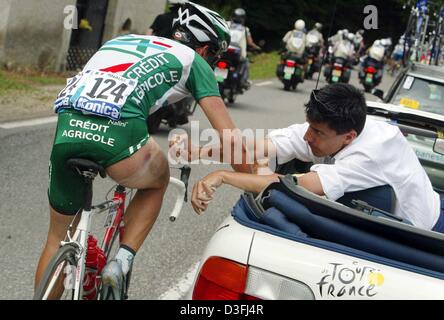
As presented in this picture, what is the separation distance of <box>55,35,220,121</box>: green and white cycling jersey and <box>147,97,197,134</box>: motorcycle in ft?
24.3

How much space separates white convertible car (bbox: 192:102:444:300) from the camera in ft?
9.42

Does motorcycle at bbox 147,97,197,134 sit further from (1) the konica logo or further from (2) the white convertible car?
(2) the white convertible car

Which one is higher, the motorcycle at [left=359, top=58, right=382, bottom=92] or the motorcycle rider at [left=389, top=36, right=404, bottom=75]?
the motorcycle at [left=359, top=58, right=382, bottom=92]

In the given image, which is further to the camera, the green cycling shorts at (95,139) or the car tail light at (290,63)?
the car tail light at (290,63)

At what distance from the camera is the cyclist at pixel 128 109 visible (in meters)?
3.62

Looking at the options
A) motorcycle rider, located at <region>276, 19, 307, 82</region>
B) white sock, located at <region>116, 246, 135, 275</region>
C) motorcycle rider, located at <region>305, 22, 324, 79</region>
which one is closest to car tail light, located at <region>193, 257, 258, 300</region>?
white sock, located at <region>116, 246, 135, 275</region>

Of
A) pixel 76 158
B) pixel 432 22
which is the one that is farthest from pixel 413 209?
pixel 432 22

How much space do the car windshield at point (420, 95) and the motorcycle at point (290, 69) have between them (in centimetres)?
1431

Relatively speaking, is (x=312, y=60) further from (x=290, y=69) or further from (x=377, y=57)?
(x=290, y=69)

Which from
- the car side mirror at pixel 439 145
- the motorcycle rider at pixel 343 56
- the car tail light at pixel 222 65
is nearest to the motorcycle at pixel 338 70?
the motorcycle rider at pixel 343 56

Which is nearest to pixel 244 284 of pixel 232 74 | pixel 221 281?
pixel 221 281

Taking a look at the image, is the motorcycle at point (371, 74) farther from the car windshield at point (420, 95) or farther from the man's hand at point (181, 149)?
the man's hand at point (181, 149)

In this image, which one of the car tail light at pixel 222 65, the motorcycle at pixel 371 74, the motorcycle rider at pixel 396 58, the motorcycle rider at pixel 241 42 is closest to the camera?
the car tail light at pixel 222 65

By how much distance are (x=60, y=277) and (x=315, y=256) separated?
3.69ft
